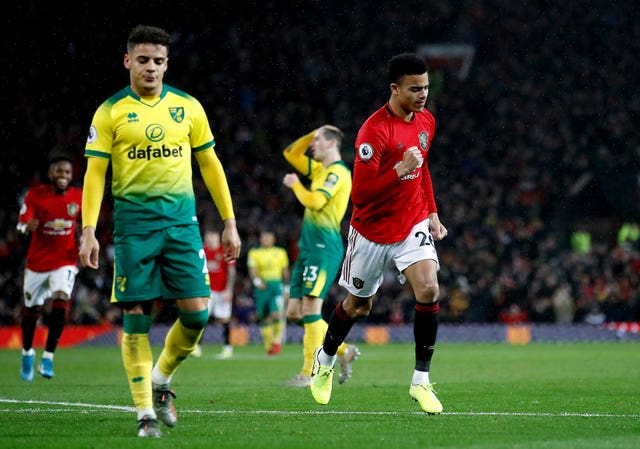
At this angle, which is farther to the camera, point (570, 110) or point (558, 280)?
point (570, 110)

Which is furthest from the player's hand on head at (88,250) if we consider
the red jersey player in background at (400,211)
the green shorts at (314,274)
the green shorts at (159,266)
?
the green shorts at (314,274)

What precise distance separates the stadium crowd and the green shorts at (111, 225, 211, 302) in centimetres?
1885

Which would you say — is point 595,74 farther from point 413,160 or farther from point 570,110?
point 413,160

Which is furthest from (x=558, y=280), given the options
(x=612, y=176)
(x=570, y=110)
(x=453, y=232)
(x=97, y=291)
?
(x=97, y=291)

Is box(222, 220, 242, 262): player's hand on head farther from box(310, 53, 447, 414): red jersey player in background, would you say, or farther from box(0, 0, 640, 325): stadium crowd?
box(0, 0, 640, 325): stadium crowd

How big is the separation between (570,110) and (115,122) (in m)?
29.8

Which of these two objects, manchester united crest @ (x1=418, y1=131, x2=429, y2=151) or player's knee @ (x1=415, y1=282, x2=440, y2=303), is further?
manchester united crest @ (x1=418, y1=131, x2=429, y2=151)

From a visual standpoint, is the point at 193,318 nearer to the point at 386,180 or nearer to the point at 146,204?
the point at 146,204

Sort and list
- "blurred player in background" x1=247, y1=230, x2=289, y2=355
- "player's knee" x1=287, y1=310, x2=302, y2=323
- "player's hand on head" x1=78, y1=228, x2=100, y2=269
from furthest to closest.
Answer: "blurred player in background" x1=247, y1=230, x2=289, y2=355 → "player's knee" x1=287, y1=310, x2=302, y2=323 → "player's hand on head" x1=78, y1=228, x2=100, y2=269

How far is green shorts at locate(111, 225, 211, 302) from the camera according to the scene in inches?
261

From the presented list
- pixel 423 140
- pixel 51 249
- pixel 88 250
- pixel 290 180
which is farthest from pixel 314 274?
pixel 88 250

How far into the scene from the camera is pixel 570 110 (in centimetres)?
3475

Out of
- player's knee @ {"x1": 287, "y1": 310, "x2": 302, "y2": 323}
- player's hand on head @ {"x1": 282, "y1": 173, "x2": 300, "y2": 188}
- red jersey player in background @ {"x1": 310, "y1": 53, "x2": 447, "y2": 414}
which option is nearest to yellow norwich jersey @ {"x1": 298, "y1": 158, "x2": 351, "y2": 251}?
player's hand on head @ {"x1": 282, "y1": 173, "x2": 300, "y2": 188}

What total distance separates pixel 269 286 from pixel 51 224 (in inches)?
351
